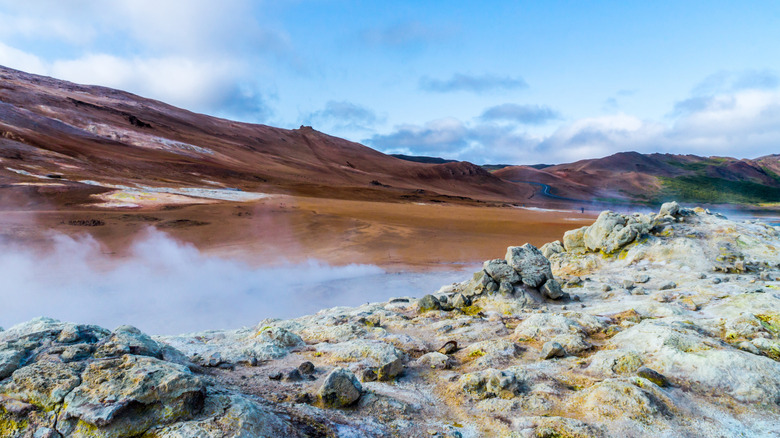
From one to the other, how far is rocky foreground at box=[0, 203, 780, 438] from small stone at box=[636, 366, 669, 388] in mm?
16

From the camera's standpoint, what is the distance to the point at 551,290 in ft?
21.9

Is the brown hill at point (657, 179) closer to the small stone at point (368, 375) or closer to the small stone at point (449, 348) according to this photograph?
the small stone at point (449, 348)

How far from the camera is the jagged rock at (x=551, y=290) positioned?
6.67m

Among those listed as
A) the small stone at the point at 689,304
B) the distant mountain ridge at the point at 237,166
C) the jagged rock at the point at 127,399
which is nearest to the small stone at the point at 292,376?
the jagged rock at the point at 127,399

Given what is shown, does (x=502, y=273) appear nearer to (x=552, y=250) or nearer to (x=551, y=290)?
(x=551, y=290)

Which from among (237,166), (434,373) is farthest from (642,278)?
(237,166)

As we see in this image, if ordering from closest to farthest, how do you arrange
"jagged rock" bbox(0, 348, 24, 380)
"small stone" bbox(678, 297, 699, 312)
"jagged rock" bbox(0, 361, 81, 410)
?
1. "jagged rock" bbox(0, 361, 81, 410)
2. "jagged rock" bbox(0, 348, 24, 380)
3. "small stone" bbox(678, 297, 699, 312)

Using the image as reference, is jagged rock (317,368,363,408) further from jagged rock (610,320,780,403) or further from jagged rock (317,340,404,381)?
jagged rock (610,320,780,403)

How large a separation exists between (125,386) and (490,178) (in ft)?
262

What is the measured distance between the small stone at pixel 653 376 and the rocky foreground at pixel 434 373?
16mm

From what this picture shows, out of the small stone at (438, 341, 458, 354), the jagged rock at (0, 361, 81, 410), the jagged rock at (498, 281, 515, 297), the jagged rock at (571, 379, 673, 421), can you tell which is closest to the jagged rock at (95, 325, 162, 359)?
the jagged rock at (0, 361, 81, 410)

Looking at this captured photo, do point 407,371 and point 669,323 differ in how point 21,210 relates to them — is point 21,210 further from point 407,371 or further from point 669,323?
point 669,323

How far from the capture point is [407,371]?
3904 mm

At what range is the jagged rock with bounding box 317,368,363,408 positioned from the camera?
9.61 feet
